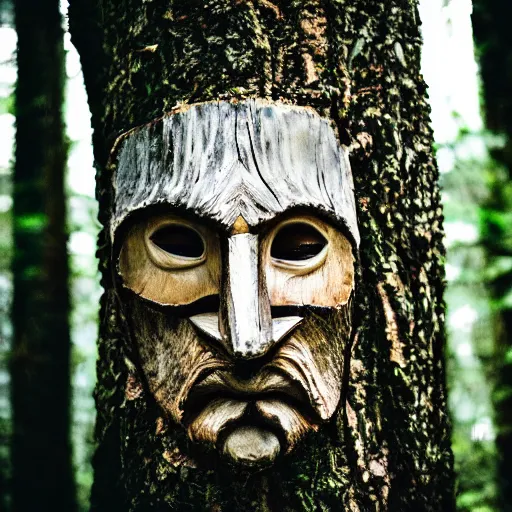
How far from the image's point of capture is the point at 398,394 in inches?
64.6

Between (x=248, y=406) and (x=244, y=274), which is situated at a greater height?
(x=244, y=274)

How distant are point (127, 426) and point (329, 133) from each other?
2.97 feet

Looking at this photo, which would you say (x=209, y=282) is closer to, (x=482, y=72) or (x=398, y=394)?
(x=398, y=394)

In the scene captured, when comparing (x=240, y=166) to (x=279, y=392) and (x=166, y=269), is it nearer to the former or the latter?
(x=166, y=269)

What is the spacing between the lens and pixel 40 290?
4.22m

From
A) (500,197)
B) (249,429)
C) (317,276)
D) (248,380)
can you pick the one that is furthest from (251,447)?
(500,197)

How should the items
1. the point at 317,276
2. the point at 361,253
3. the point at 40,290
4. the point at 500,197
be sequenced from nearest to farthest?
the point at 317,276
the point at 361,253
the point at 500,197
the point at 40,290

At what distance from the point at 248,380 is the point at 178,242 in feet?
1.20

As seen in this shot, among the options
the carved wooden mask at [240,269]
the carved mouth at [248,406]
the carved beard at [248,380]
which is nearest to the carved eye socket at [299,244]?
the carved wooden mask at [240,269]

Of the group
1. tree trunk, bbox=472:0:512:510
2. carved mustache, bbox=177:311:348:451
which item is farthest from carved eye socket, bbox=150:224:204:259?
tree trunk, bbox=472:0:512:510

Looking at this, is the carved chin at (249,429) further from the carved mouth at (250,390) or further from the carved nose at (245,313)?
the carved nose at (245,313)

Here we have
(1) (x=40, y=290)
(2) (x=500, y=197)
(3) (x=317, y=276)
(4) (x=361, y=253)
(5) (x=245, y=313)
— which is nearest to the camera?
(5) (x=245, y=313)

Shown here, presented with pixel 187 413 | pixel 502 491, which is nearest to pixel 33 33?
pixel 187 413

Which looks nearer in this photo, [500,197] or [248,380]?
[248,380]
